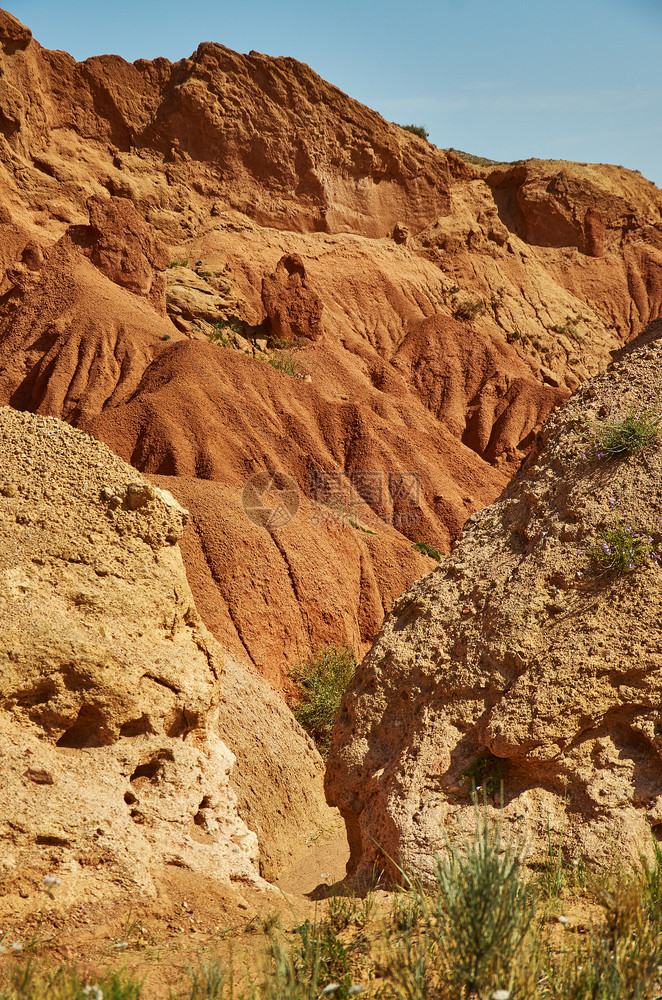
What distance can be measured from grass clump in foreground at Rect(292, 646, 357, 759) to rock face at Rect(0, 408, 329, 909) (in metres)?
8.78

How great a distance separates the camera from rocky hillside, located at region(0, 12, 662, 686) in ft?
65.3

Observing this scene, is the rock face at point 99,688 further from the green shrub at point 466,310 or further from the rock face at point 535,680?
the green shrub at point 466,310

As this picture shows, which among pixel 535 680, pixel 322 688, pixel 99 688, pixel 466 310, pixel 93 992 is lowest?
pixel 322 688

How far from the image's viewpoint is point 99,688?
535 cm

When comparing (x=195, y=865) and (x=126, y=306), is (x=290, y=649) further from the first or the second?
(x=126, y=306)

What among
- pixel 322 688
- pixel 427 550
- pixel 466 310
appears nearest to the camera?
pixel 322 688

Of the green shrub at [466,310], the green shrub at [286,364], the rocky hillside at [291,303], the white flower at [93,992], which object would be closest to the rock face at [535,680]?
the white flower at [93,992]

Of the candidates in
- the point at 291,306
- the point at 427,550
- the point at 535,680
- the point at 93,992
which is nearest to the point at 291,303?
the point at 291,306

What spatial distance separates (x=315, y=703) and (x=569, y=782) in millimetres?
11270

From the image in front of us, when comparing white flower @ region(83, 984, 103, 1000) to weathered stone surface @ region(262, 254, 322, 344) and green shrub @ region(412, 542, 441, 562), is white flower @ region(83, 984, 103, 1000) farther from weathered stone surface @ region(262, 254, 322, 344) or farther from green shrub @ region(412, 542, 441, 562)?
weathered stone surface @ region(262, 254, 322, 344)

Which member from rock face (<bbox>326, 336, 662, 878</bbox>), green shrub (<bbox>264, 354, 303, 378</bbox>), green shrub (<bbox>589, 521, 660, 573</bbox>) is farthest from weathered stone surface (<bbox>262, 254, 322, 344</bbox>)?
green shrub (<bbox>589, 521, 660, 573</bbox>)

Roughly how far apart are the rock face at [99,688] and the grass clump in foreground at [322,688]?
8.78 meters

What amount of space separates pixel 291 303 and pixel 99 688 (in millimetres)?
25627

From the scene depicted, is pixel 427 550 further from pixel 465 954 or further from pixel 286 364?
pixel 465 954
